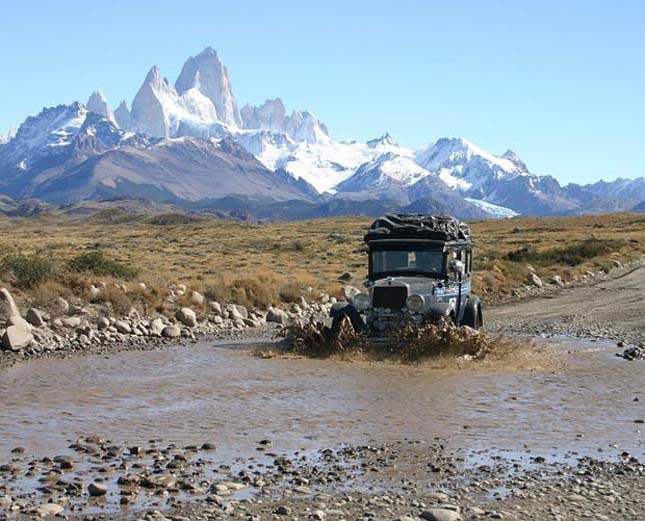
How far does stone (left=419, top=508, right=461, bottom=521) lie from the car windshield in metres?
13.7

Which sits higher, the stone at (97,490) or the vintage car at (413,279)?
the vintage car at (413,279)

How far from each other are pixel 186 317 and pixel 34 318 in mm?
5345

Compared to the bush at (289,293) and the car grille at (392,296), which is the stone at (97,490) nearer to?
the car grille at (392,296)

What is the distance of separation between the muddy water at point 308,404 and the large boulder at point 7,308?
3.74 meters

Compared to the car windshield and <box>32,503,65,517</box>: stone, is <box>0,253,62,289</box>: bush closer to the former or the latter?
the car windshield

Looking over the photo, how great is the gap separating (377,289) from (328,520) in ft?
42.2

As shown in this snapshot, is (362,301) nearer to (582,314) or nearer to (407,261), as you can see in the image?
(407,261)

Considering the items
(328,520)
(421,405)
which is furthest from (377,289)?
(328,520)

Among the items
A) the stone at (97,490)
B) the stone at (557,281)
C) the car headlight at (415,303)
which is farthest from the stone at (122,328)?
the stone at (557,281)

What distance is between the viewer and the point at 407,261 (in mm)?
23688

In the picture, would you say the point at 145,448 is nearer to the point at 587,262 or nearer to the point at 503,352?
the point at 503,352

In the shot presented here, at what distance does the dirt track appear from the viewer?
29188 mm

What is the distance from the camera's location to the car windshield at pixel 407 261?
76.8 ft

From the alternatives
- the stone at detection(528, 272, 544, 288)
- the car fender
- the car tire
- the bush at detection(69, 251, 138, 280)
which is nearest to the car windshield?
the car fender
